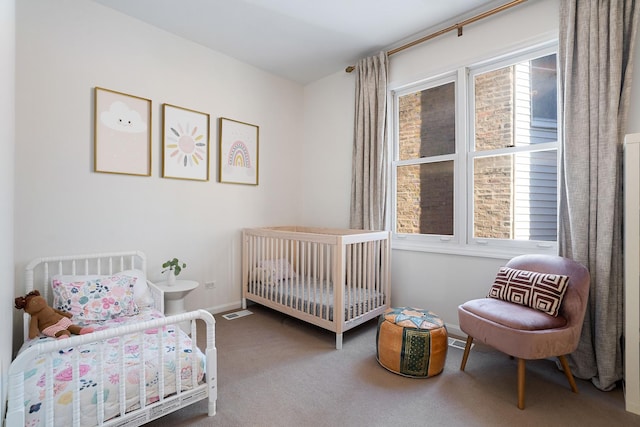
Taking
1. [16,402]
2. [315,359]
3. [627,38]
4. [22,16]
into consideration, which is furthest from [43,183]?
[627,38]

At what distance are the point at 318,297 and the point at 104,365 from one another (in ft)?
5.04

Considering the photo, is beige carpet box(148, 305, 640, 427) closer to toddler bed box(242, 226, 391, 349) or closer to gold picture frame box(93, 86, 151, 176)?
toddler bed box(242, 226, 391, 349)

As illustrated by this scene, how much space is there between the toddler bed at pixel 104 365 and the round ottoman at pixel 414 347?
1088mm

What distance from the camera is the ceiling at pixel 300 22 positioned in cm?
237

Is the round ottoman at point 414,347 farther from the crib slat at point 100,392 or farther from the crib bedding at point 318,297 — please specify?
the crib slat at point 100,392

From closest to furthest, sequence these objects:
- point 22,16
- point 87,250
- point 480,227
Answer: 1. point 22,16
2. point 87,250
3. point 480,227

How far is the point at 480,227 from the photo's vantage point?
260 centimetres

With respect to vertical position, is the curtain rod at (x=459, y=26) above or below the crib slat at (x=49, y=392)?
above

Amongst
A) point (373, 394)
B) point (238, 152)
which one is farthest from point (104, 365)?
point (238, 152)

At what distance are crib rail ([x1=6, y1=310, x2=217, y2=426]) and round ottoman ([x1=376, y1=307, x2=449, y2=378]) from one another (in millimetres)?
1091

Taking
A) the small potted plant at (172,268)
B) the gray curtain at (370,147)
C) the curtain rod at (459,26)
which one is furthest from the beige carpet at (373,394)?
the curtain rod at (459,26)

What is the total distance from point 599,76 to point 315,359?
2.56m

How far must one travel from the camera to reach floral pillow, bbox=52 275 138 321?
196cm

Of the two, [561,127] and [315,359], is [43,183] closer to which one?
[315,359]
